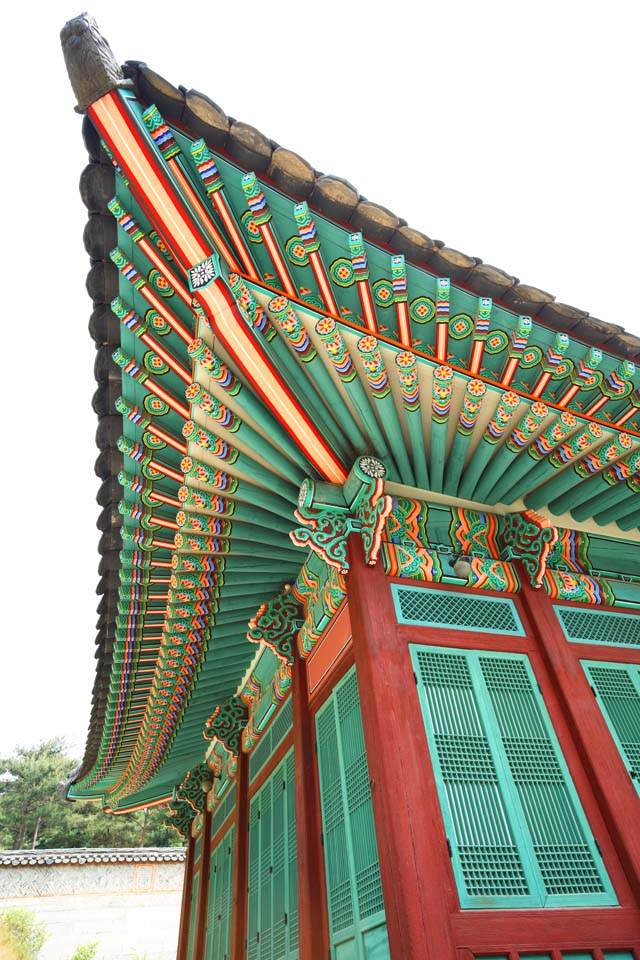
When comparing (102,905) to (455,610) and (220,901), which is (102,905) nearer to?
(220,901)

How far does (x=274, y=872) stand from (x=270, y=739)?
1.31 m

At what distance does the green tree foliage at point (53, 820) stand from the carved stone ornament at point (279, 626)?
1209 inches

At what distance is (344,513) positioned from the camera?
15.4 feet

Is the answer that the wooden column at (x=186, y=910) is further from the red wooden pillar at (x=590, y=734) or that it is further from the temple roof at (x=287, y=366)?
the red wooden pillar at (x=590, y=734)

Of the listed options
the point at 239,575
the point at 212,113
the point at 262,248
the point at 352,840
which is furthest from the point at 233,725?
the point at 212,113

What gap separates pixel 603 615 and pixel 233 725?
201 inches

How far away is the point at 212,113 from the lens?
3473 millimetres

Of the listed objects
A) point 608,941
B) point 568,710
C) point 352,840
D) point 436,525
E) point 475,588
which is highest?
point 436,525

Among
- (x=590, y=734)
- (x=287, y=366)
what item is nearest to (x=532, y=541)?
(x=590, y=734)

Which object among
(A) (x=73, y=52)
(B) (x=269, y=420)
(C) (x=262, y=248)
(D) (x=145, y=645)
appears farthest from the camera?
(D) (x=145, y=645)

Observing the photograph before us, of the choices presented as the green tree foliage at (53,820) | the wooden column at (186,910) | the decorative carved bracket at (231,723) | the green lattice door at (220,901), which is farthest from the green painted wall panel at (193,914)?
the green tree foliage at (53,820)

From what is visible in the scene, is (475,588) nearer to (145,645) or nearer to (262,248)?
(262,248)

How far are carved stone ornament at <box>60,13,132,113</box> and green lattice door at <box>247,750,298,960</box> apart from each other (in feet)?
18.9

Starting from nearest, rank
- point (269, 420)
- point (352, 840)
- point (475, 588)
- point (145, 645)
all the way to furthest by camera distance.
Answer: point (352, 840) < point (269, 420) < point (475, 588) < point (145, 645)
